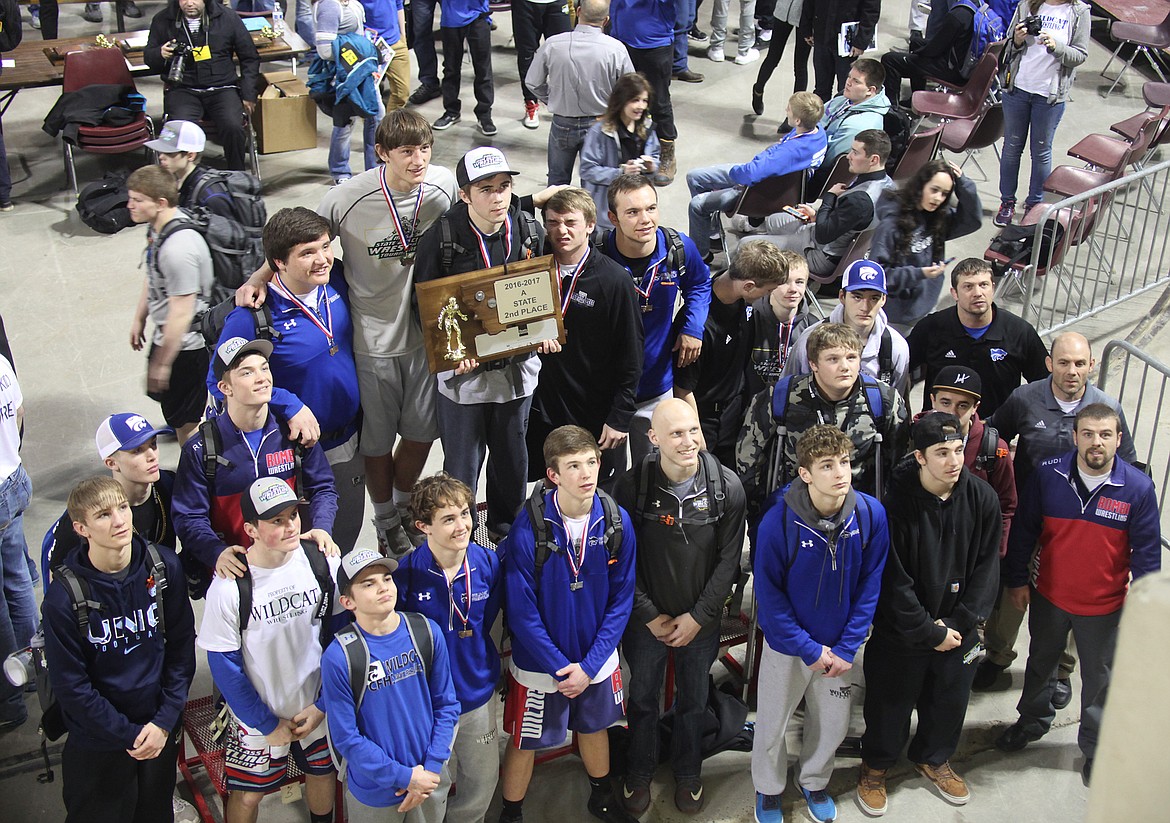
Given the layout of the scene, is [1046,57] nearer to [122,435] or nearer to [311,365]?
[311,365]

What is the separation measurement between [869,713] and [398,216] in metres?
2.89

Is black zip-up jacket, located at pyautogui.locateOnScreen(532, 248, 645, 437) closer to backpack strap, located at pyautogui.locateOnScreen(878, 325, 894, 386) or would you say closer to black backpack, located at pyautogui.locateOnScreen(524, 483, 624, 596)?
black backpack, located at pyautogui.locateOnScreen(524, 483, 624, 596)

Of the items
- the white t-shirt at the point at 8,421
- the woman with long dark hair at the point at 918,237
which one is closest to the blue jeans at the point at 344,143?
the woman with long dark hair at the point at 918,237

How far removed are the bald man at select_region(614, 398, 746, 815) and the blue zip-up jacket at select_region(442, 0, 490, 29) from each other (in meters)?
6.89

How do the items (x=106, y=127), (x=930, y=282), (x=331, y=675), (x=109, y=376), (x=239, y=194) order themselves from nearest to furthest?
(x=331, y=675) → (x=239, y=194) → (x=930, y=282) → (x=109, y=376) → (x=106, y=127)

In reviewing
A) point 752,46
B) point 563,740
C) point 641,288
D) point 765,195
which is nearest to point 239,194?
point 641,288

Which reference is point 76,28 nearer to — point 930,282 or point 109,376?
point 109,376

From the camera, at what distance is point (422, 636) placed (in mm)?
4340

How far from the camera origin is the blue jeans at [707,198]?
8.18 meters

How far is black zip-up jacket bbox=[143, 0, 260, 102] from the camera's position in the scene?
31.0ft

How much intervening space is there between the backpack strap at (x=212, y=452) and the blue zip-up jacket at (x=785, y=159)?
4400mm

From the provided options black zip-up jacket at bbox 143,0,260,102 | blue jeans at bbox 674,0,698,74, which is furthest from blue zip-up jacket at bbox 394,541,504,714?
blue jeans at bbox 674,0,698,74

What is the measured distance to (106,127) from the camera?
968 centimetres

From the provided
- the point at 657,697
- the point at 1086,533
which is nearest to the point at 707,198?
the point at 1086,533
